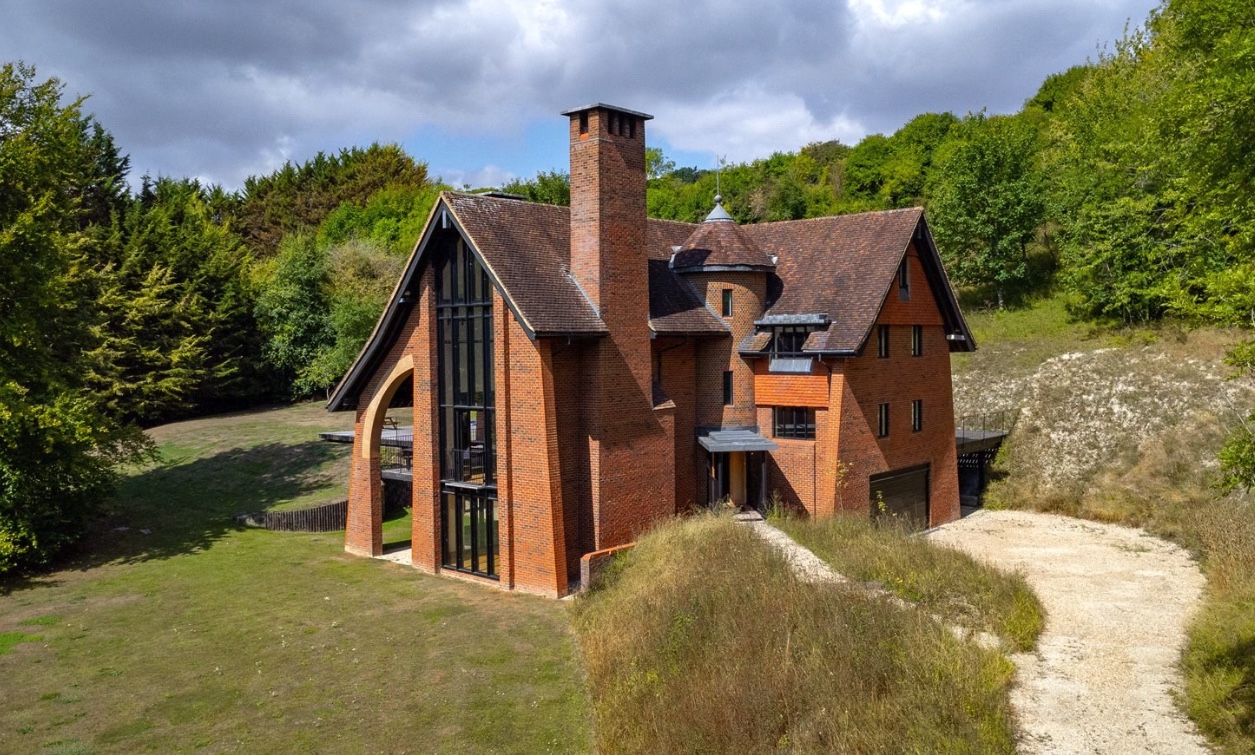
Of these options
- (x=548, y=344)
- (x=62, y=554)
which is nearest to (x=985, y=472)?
(x=548, y=344)

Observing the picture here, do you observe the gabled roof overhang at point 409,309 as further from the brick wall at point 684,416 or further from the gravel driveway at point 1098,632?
the gravel driveway at point 1098,632

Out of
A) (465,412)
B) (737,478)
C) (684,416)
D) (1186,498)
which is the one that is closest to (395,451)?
(465,412)

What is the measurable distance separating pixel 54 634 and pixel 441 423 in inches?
360

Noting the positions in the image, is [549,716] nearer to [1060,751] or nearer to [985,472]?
[1060,751]

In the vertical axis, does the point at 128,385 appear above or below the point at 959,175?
below

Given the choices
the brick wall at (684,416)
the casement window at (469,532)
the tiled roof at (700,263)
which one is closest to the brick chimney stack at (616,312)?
the tiled roof at (700,263)

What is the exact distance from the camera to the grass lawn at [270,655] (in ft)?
43.2

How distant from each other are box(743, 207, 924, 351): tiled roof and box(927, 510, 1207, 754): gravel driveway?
7.09m

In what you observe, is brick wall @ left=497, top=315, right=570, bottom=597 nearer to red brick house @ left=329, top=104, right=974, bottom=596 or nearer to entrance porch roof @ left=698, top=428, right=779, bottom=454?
red brick house @ left=329, top=104, right=974, bottom=596

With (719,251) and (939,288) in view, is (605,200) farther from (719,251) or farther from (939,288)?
(939,288)

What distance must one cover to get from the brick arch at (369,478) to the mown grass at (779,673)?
9.72 meters

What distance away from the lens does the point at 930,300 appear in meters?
26.8

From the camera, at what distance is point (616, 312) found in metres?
20.4

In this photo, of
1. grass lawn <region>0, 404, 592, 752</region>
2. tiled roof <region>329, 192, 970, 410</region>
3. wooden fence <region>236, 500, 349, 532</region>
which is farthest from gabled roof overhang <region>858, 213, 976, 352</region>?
wooden fence <region>236, 500, 349, 532</region>
